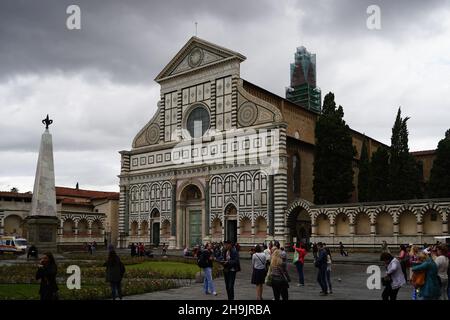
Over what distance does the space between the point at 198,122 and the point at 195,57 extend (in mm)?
6600

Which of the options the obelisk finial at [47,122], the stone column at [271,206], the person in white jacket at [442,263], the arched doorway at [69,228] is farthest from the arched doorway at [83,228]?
the person in white jacket at [442,263]

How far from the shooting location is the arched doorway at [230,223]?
161ft

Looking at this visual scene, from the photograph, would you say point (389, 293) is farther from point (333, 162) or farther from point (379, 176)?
point (379, 176)

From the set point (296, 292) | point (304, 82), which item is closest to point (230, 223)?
point (296, 292)

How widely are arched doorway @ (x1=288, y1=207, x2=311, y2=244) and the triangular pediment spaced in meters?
Answer: 15.1

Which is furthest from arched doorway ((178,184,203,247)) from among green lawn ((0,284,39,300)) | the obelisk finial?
green lawn ((0,284,39,300))

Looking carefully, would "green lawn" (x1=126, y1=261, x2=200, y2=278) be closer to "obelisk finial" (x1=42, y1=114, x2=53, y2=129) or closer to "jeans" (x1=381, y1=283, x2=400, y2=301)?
"jeans" (x1=381, y1=283, x2=400, y2=301)

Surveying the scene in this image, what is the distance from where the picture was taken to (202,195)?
51.0 metres

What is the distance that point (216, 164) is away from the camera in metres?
49.6

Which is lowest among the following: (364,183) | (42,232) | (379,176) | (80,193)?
(42,232)

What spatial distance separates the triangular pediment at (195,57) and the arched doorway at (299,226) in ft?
49.5
